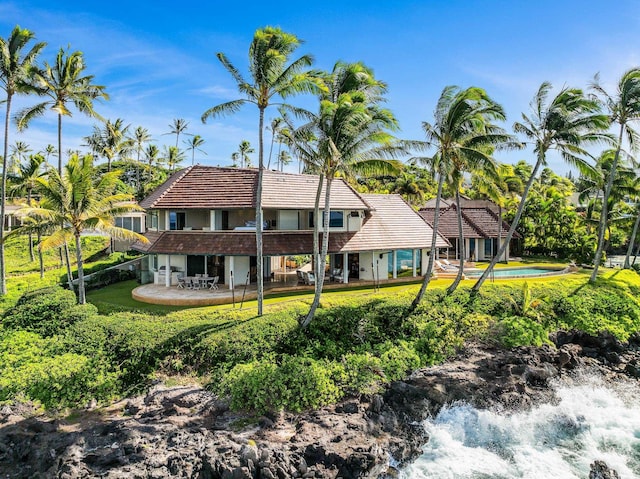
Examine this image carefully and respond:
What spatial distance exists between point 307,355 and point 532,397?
30.1 feet

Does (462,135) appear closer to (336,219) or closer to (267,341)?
(336,219)

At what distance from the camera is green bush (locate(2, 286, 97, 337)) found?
18766 millimetres

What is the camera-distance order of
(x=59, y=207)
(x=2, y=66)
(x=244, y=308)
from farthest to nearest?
(x=2, y=66) → (x=244, y=308) → (x=59, y=207)

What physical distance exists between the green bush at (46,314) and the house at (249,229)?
5.66 meters

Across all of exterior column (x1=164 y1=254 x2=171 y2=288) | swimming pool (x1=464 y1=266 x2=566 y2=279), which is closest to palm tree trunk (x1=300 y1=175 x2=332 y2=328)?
exterior column (x1=164 y1=254 x2=171 y2=288)

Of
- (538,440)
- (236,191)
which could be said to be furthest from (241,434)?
(236,191)

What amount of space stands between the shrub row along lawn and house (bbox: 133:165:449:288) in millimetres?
5045

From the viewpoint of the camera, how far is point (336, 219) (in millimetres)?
28672

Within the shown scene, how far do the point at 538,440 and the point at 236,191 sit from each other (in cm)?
2034

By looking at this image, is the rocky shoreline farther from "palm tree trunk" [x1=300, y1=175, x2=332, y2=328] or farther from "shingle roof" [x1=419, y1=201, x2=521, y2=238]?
"shingle roof" [x1=419, y1=201, x2=521, y2=238]

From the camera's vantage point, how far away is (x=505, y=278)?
30328 mm

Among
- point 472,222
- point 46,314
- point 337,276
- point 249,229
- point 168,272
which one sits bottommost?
point 46,314

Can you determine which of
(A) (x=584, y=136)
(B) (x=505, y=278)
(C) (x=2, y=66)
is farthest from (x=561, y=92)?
(C) (x=2, y=66)

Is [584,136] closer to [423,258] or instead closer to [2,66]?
[423,258]
